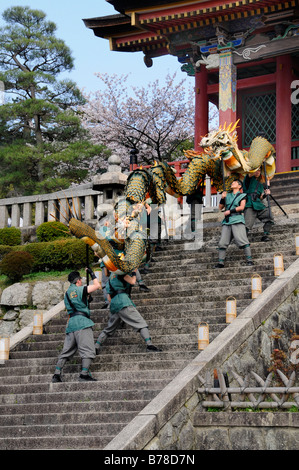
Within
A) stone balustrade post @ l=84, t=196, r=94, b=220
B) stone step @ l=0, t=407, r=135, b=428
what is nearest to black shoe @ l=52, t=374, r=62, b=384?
stone step @ l=0, t=407, r=135, b=428

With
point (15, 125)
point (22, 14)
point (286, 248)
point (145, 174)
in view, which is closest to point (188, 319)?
point (286, 248)

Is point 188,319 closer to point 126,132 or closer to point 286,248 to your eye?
point 286,248

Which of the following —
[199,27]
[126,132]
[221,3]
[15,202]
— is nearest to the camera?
[221,3]

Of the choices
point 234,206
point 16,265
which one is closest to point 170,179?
point 234,206

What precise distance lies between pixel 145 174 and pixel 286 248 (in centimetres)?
305

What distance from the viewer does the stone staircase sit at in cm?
981

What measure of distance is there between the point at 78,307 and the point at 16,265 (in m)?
6.23

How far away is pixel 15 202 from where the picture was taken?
65.3 feet

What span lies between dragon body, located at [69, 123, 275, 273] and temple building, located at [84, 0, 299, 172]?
2702 mm

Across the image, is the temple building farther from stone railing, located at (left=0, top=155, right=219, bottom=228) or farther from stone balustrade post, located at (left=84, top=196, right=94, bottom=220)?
stone balustrade post, located at (left=84, top=196, right=94, bottom=220)

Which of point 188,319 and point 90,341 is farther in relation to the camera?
point 188,319

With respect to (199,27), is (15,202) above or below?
below

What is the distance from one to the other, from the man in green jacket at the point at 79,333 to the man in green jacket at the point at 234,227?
10.5ft
